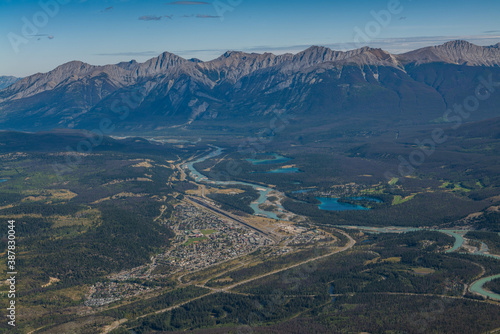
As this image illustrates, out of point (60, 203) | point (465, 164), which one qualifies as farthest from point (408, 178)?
point (60, 203)

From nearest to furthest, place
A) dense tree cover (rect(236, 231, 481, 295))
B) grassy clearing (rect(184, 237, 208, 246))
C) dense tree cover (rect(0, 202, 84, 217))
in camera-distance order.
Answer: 1. dense tree cover (rect(236, 231, 481, 295))
2. grassy clearing (rect(184, 237, 208, 246))
3. dense tree cover (rect(0, 202, 84, 217))

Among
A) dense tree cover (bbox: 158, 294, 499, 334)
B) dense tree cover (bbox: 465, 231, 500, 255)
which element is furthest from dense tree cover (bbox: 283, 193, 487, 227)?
dense tree cover (bbox: 158, 294, 499, 334)

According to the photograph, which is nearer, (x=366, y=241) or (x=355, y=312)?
(x=355, y=312)

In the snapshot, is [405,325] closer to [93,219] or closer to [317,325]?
[317,325]

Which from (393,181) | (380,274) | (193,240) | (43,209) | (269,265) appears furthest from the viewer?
(393,181)

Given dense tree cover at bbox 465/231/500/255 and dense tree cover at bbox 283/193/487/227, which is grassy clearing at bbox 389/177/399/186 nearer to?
dense tree cover at bbox 283/193/487/227

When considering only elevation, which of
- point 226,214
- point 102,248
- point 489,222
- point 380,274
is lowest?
point 380,274

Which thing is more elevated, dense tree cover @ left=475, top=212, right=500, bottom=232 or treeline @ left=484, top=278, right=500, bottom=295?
dense tree cover @ left=475, top=212, right=500, bottom=232

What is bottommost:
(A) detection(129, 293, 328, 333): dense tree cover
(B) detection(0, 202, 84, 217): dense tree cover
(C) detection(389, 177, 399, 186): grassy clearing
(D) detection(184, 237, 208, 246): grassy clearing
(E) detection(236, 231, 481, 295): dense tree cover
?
(A) detection(129, 293, 328, 333): dense tree cover

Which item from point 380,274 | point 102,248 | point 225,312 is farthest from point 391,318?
point 102,248

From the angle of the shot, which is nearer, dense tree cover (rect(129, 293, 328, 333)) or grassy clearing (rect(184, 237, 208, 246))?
dense tree cover (rect(129, 293, 328, 333))

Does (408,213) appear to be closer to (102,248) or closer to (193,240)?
(193,240)
